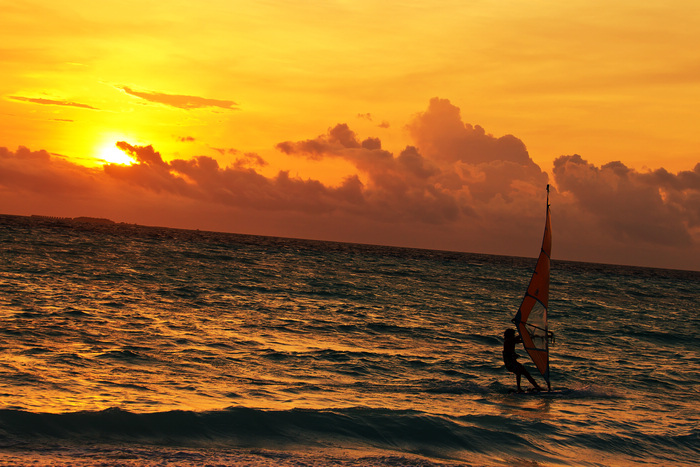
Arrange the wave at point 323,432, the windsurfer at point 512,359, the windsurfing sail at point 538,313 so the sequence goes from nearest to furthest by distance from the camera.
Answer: the wave at point 323,432, the windsurfing sail at point 538,313, the windsurfer at point 512,359

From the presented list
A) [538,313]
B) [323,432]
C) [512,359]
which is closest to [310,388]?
[323,432]

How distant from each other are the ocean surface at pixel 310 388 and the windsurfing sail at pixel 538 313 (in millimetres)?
1176

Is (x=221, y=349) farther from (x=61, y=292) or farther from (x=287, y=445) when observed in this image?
(x=61, y=292)

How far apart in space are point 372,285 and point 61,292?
27.9 meters

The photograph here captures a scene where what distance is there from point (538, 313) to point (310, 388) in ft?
22.3

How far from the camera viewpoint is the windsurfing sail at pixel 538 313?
16297mm

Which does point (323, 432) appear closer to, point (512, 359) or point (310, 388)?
point (310, 388)

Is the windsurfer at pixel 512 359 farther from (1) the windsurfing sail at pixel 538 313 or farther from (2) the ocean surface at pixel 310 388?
(2) the ocean surface at pixel 310 388

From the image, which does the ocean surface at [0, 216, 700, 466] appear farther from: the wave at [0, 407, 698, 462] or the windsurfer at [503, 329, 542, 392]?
the windsurfer at [503, 329, 542, 392]

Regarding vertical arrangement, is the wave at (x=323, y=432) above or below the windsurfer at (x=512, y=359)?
below

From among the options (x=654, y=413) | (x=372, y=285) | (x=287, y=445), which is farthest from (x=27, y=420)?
(x=372, y=285)

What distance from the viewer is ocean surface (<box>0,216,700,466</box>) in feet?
34.7

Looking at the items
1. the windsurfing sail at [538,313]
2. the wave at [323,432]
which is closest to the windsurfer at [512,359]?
the windsurfing sail at [538,313]

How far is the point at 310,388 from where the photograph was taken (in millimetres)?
15156
